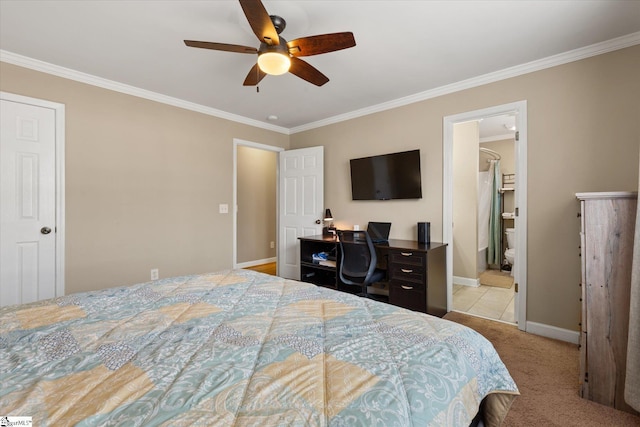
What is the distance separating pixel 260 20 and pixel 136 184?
8.27ft

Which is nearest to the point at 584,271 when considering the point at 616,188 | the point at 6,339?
the point at 616,188

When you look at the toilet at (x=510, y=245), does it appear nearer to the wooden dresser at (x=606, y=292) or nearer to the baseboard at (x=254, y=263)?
the wooden dresser at (x=606, y=292)

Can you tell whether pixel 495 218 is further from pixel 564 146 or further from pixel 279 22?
pixel 279 22

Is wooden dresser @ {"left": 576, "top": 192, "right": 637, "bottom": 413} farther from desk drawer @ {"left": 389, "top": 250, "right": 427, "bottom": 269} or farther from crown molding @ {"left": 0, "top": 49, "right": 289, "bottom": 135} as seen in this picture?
crown molding @ {"left": 0, "top": 49, "right": 289, "bottom": 135}

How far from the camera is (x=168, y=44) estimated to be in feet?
7.90

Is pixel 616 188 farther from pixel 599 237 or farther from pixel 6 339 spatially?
pixel 6 339

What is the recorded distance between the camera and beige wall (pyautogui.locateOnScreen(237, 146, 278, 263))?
5.80 meters

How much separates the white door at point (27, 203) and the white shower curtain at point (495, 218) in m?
6.26

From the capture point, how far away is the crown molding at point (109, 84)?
2.60 meters

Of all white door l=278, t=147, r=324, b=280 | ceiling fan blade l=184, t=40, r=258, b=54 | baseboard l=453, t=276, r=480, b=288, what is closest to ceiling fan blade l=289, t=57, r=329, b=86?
ceiling fan blade l=184, t=40, r=258, b=54

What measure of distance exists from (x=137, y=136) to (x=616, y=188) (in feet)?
15.2

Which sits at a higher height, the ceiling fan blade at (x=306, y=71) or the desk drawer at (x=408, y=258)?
the ceiling fan blade at (x=306, y=71)

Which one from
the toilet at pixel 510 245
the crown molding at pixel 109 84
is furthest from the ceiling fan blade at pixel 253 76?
the toilet at pixel 510 245

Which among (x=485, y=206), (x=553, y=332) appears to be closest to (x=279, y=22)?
(x=553, y=332)
